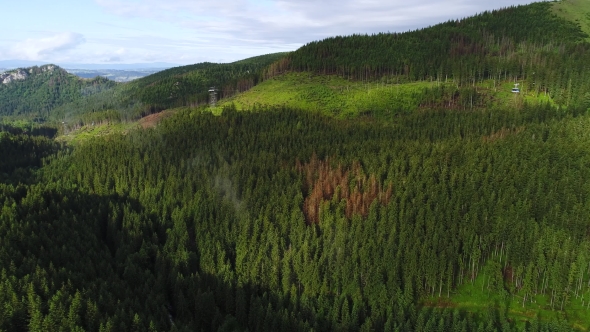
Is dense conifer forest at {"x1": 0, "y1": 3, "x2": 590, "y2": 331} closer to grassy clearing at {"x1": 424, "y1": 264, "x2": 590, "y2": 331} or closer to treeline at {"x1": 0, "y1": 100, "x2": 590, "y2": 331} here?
grassy clearing at {"x1": 424, "y1": 264, "x2": 590, "y2": 331}

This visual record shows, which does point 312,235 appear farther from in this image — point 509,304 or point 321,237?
point 509,304

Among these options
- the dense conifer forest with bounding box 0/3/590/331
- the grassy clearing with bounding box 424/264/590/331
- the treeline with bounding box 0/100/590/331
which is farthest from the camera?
the grassy clearing with bounding box 424/264/590/331

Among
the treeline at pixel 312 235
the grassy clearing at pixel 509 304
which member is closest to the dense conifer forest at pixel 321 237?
the grassy clearing at pixel 509 304

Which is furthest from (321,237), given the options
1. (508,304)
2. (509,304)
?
(509,304)

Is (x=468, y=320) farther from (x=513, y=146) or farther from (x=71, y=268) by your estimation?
(x=71, y=268)

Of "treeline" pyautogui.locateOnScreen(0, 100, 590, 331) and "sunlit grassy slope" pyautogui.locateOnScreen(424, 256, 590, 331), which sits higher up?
"treeline" pyautogui.locateOnScreen(0, 100, 590, 331)

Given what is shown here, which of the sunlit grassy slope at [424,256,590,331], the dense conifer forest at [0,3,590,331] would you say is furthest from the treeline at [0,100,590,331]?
the sunlit grassy slope at [424,256,590,331]

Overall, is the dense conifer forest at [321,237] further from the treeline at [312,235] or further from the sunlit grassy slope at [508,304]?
the treeline at [312,235]
